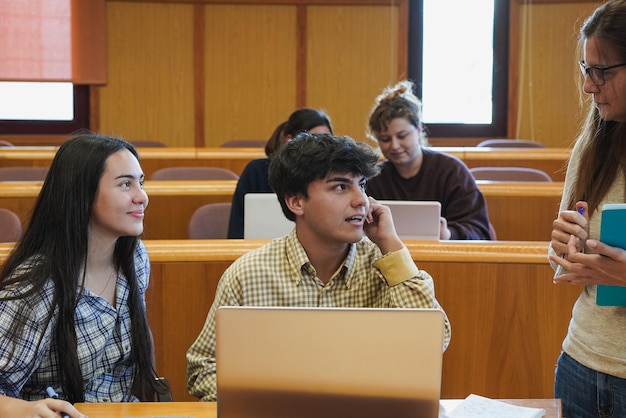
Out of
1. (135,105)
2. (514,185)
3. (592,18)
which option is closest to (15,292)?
(592,18)

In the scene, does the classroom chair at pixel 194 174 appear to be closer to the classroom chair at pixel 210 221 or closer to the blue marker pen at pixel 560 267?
the classroom chair at pixel 210 221

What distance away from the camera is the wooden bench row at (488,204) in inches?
149

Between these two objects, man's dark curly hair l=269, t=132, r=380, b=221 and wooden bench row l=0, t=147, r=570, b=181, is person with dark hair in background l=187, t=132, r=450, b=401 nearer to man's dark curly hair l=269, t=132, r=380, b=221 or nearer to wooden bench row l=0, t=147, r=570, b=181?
man's dark curly hair l=269, t=132, r=380, b=221

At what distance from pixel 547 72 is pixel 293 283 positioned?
23.2ft

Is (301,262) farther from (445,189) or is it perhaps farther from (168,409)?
(445,189)

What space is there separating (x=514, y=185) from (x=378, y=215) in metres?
2.15

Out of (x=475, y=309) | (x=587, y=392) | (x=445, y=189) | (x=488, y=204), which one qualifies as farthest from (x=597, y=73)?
(x=488, y=204)

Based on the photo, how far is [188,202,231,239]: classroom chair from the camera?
12.1 feet

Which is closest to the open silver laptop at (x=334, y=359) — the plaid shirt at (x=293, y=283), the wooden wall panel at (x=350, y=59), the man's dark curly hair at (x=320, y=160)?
the plaid shirt at (x=293, y=283)

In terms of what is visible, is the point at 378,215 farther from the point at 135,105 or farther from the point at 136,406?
the point at 135,105

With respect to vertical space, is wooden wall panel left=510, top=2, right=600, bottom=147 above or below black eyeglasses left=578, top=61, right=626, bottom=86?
above

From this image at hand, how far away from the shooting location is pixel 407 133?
357 cm

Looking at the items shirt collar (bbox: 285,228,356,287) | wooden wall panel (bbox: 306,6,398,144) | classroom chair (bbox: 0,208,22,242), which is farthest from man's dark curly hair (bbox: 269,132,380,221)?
wooden wall panel (bbox: 306,6,398,144)

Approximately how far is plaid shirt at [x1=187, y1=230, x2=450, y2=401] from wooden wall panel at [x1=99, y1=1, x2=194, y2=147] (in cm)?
655
